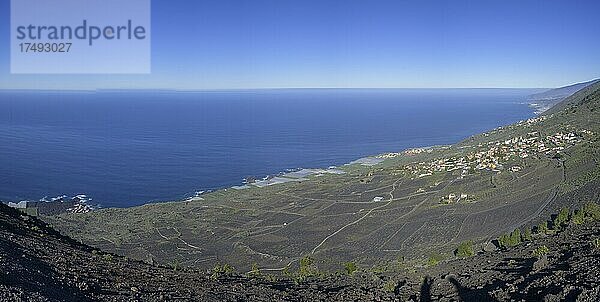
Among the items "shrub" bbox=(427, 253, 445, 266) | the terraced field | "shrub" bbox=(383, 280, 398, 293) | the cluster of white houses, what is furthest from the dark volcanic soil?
the cluster of white houses

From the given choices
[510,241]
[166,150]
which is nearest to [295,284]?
[510,241]

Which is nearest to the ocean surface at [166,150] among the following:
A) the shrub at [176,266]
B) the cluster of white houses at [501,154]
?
the cluster of white houses at [501,154]

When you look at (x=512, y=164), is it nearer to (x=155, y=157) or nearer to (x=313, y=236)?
(x=313, y=236)

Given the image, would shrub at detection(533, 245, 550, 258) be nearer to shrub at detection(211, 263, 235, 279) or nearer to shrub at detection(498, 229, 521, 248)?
shrub at detection(498, 229, 521, 248)

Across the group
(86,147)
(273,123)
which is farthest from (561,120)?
(273,123)

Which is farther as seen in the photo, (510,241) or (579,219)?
(510,241)

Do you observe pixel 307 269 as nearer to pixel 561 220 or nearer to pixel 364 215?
pixel 561 220
